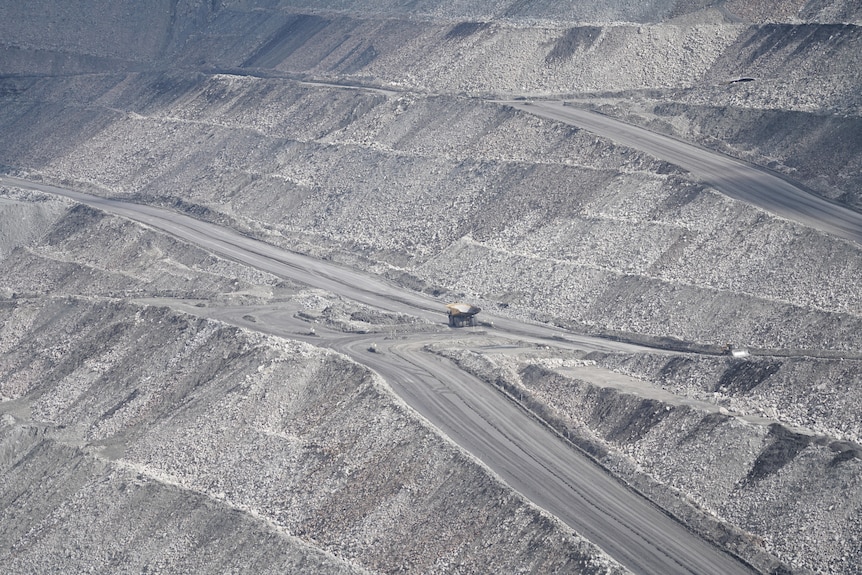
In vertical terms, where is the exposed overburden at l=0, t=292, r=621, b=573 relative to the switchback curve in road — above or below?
above

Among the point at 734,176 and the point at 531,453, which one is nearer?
the point at 531,453

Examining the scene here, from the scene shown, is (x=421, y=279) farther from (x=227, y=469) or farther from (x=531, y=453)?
(x=531, y=453)

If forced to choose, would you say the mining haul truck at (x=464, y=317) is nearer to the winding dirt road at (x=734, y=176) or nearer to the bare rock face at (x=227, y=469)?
the bare rock face at (x=227, y=469)

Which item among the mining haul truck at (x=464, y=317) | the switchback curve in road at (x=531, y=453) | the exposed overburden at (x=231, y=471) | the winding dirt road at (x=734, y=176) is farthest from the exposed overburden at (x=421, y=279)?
the mining haul truck at (x=464, y=317)

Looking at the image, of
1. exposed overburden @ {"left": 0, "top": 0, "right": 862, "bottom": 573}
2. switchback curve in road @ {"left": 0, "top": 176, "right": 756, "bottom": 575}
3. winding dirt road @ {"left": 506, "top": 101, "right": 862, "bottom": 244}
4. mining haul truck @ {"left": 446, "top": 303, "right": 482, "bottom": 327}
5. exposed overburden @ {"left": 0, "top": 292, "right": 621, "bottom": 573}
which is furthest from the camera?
mining haul truck @ {"left": 446, "top": 303, "right": 482, "bottom": 327}

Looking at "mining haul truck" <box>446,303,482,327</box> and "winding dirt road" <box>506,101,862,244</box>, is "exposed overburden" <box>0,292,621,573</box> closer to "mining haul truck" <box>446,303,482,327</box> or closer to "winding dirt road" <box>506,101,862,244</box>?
"mining haul truck" <box>446,303,482,327</box>

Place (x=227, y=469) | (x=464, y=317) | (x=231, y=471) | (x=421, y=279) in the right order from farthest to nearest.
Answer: (x=421, y=279) → (x=464, y=317) → (x=227, y=469) → (x=231, y=471)

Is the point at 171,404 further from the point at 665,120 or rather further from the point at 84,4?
the point at 84,4

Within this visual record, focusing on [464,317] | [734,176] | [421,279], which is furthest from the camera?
[421,279]

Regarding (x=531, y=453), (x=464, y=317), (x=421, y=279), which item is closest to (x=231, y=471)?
(x=531, y=453)

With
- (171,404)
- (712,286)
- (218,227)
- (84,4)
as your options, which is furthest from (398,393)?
(84,4)

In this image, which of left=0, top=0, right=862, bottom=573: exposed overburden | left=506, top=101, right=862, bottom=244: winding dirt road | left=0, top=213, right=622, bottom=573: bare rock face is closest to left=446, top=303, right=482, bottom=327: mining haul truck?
left=0, top=0, right=862, bottom=573: exposed overburden

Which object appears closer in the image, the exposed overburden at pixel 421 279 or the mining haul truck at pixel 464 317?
the exposed overburden at pixel 421 279
